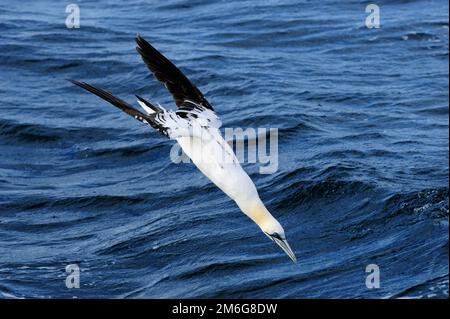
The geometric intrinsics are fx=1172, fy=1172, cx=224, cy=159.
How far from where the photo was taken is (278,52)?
2038 cm

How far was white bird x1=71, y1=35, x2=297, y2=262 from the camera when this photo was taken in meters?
11.1

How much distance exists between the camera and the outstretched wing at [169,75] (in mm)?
11906

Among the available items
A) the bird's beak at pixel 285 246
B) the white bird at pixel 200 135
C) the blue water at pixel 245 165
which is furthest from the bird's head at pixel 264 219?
the blue water at pixel 245 165

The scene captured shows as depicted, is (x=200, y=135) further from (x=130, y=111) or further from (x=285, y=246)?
(x=285, y=246)

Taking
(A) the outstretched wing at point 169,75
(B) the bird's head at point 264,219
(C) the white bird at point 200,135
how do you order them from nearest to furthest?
(C) the white bird at point 200,135 < (B) the bird's head at point 264,219 < (A) the outstretched wing at point 169,75

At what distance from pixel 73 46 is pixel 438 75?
22.7ft

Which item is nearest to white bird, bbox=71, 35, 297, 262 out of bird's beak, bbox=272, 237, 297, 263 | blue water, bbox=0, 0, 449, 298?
bird's beak, bbox=272, 237, 297, 263

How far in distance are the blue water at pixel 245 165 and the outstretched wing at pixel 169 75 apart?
1834 mm

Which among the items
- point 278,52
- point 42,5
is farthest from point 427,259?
point 42,5

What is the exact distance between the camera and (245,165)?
15453mm

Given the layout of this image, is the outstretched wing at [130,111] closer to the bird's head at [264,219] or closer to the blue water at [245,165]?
the bird's head at [264,219]

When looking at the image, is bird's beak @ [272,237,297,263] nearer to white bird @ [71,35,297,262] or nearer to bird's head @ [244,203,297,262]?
white bird @ [71,35,297,262]

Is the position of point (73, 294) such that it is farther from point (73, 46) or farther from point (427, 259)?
point (73, 46)
